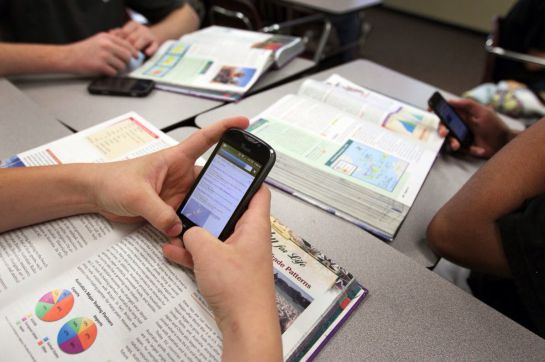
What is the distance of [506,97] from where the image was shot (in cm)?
142

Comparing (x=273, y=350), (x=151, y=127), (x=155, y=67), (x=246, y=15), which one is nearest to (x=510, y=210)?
(x=273, y=350)

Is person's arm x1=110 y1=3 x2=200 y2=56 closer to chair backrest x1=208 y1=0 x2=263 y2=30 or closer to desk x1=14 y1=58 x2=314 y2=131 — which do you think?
desk x1=14 y1=58 x2=314 y2=131

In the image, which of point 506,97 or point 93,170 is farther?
point 506,97

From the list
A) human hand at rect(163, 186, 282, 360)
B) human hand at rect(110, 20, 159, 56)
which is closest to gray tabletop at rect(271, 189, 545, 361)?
human hand at rect(163, 186, 282, 360)

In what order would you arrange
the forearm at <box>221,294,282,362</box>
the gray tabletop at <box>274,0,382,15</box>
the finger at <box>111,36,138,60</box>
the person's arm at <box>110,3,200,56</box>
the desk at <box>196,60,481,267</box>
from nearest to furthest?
the forearm at <box>221,294,282,362</box> < the desk at <box>196,60,481,267</box> < the finger at <box>111,36,138,60</box> < the person's arm at <box>110,3,200,56</box> < the gray tabletop at <box>274,0,382,15</box>

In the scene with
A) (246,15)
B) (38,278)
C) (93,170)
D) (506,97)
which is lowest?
(38,278)

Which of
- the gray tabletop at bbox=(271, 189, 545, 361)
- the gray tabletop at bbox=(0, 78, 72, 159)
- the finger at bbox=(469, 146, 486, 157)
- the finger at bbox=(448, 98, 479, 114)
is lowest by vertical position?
the gray tabletop at bbox=(0, 78, 72, 159)

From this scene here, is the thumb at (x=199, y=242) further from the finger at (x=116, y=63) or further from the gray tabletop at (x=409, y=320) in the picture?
the finger at (x=116, y=63)

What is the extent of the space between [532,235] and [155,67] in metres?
1.05

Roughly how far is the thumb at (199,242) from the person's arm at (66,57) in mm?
770

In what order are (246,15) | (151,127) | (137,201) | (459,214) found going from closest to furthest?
(137,201) → (459,214) → (151,127) → (246,15)

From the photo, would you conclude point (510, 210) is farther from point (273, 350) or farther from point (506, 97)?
point (506, 97)

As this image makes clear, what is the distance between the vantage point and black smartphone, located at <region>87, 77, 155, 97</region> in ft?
3.18

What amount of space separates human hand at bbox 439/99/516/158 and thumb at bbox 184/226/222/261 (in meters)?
0.70
